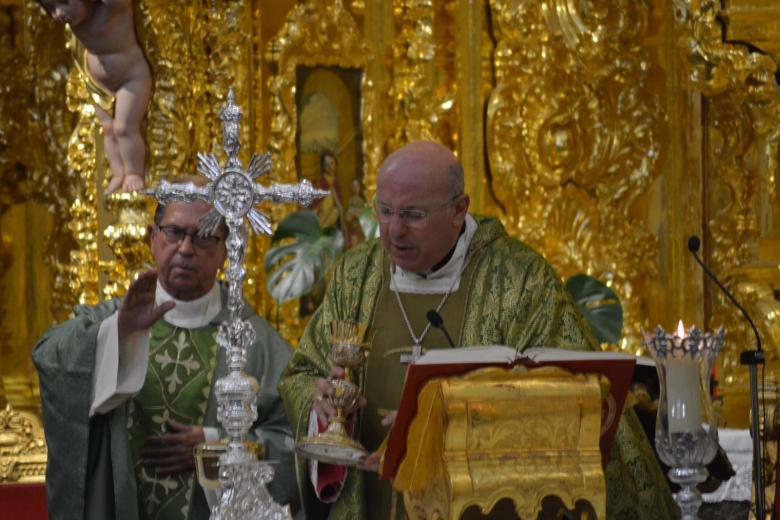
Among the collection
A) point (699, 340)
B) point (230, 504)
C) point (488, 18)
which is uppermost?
point (488, 18)

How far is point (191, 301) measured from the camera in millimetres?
6832

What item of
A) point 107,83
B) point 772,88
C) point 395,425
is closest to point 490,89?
point 772,88

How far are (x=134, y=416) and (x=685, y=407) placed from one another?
2515 millimetres

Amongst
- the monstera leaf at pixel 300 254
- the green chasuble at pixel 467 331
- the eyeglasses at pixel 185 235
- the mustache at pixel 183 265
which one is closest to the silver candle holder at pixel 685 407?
the green chasuble at pixel 467 331

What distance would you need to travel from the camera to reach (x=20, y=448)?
8.36 m

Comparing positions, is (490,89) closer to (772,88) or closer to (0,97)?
(772,88)

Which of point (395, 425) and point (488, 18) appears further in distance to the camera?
point (488, 18)

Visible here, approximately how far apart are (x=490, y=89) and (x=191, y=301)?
316 centimetres

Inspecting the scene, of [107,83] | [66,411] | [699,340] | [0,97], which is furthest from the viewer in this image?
[0,97]

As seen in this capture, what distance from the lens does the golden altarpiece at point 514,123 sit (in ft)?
30.0

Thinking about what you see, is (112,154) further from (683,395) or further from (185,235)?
(683,395)

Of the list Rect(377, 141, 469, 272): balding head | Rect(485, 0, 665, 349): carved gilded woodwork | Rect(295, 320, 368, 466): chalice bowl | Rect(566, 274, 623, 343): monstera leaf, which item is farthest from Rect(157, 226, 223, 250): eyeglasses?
Rect(485, 0, 665, 349): carved gilded woodwork

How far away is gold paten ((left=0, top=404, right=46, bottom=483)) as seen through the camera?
827cm

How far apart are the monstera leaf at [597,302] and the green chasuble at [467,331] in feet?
8.48
